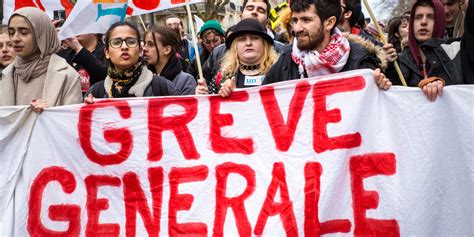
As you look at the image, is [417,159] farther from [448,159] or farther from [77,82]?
[77,82]

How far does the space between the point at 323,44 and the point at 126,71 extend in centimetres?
128

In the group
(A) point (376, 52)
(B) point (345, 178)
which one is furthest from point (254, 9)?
(B) point (345, 178)

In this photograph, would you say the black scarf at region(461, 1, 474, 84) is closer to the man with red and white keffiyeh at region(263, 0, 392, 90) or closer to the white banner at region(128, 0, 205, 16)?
the man with red and white keffiyeh at region(263, 0, 392, 90)

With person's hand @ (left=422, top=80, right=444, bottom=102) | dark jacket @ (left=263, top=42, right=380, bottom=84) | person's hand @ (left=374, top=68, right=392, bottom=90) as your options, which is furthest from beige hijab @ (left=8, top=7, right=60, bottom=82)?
person's hand @ (left=422, top=80, right=444, bottom=102)

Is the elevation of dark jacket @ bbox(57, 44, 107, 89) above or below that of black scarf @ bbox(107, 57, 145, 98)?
above

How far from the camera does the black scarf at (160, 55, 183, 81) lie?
16.5ft

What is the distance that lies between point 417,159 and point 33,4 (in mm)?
3483

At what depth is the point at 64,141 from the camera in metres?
4.02

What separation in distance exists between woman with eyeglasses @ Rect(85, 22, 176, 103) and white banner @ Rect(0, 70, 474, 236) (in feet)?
0.78

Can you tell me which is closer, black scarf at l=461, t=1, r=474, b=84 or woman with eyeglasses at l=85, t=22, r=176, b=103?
black scarf at l=461, t=1, r=474, b=84

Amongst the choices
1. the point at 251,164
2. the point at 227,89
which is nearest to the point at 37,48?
the point at 227,89

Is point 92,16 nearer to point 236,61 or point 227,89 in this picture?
point 236,61

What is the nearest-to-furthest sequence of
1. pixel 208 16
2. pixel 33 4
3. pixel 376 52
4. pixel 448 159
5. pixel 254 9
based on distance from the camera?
pixel 448 159
pixel 376 52
pixel 33 4
pixel 254 9
pixel 208 16

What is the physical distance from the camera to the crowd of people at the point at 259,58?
3795 millimetres
